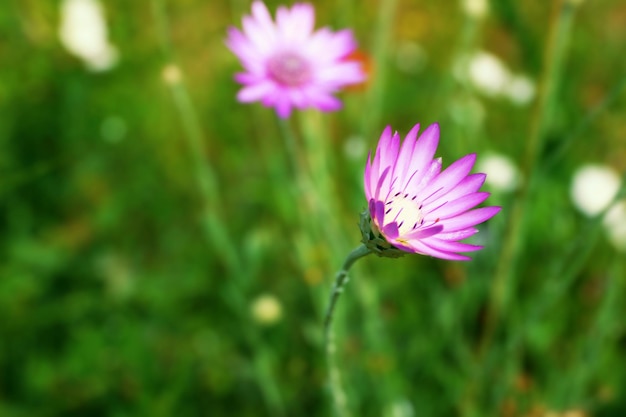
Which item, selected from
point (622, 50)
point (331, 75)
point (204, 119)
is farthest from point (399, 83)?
point (331, 75)

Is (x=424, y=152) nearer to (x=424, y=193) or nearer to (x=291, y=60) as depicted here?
(x=424, y=193)

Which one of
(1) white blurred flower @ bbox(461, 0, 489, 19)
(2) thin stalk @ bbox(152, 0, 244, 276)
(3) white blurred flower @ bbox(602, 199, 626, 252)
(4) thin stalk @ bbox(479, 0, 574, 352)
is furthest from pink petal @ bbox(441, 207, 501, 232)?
(3) white blurred flower @ bbox(602, 199, 626, 252)

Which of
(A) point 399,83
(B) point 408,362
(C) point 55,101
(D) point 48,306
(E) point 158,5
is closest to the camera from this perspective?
(E) point 158,5

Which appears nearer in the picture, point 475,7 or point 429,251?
point 429,251

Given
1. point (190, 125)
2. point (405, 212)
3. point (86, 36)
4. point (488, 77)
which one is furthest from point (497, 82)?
point (405, 212)

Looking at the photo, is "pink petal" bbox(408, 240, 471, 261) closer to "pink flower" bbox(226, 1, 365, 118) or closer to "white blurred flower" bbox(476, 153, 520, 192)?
"pink flower" bbox(226, 1, 365, 118)

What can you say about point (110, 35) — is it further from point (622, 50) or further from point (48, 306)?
point (622, 50)

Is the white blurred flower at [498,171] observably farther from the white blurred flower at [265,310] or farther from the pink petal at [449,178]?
the pink petal at [449,178]
